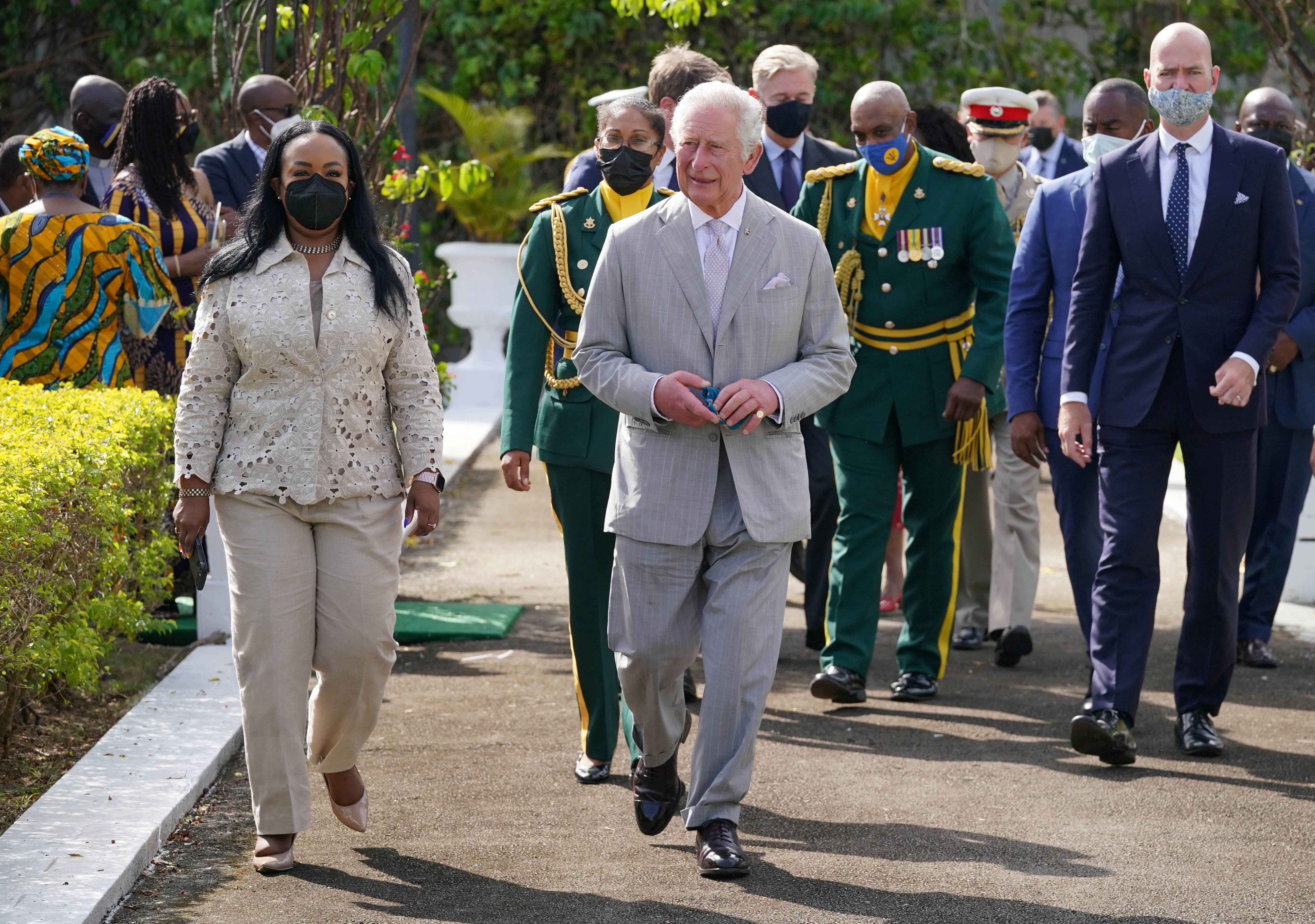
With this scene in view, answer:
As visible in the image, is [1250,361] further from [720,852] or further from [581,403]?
[720,852]

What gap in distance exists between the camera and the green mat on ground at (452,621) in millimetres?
7551

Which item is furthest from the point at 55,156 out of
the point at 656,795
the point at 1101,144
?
the point at 1101,144

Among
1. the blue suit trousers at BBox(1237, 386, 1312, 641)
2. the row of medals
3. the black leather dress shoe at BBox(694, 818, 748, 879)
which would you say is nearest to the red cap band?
the row of medals

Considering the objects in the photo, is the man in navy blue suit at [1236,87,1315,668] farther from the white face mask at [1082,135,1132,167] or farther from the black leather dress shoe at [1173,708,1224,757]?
the black leather dress shoe at [1173,708,1224,757]

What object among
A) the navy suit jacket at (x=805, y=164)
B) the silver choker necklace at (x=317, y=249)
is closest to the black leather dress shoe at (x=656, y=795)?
the silver choker necklace at (x=317, y=249)

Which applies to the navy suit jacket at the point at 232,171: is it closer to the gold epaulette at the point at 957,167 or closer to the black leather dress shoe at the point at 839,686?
the gold epaulette at the point at 957,167

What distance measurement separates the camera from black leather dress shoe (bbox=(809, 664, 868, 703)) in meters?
6.25

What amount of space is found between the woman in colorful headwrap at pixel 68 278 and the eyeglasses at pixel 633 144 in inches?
91.2

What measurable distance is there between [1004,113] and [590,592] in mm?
3403

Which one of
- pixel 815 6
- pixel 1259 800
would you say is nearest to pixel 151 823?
pixel 1259 800

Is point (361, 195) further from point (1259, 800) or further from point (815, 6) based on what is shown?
point (815, 6)

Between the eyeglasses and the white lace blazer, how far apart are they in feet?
3.40

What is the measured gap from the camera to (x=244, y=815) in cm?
510

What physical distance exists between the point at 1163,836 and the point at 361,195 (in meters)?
2.86
